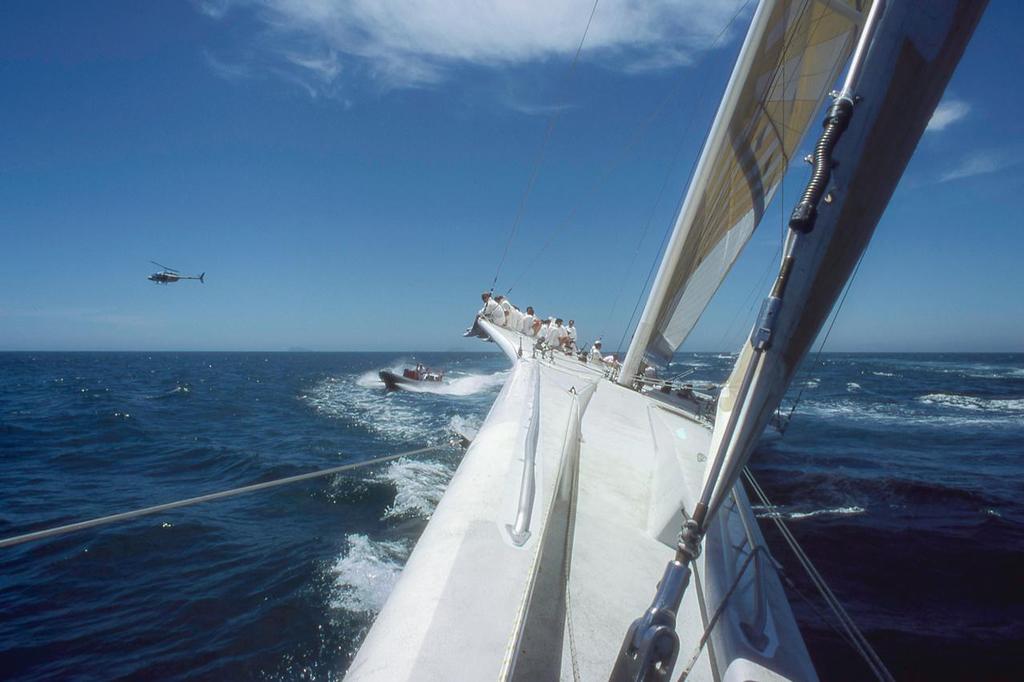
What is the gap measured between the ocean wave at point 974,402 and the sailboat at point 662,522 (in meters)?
27.2

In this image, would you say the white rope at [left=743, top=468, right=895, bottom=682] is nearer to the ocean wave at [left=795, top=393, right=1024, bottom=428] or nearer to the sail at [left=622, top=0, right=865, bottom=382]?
the sail at [left=622, top=0, right=865, bottom=382]

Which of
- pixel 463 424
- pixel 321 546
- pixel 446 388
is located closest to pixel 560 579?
pixel 321 546

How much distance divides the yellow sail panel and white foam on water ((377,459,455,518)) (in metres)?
5.09

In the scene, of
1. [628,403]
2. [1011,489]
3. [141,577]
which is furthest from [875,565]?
[141,577]

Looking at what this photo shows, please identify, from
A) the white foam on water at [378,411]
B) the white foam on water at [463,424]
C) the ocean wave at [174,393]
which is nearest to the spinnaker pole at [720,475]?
the white foam on water at [463,424]

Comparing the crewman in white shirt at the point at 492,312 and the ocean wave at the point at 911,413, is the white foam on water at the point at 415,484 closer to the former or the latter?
the crewman in white shirt at the point at 492,312

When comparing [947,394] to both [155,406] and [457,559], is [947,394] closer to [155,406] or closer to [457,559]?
[457,559]

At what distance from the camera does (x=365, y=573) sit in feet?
22.4

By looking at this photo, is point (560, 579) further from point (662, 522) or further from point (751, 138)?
point (751, 138)

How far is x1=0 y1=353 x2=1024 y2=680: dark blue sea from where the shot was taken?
5.37 meters

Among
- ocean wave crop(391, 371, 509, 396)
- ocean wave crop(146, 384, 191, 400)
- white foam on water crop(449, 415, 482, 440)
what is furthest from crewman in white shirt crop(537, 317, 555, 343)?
ocean wave crop(146, 384, 191, 400)

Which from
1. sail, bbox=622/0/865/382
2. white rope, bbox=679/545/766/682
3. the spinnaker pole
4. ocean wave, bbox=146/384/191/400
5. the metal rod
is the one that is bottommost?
ocean wave, bbox=146/384/191/400

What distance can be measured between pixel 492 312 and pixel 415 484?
5690 millimetres

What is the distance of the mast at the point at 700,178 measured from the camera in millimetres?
5840
